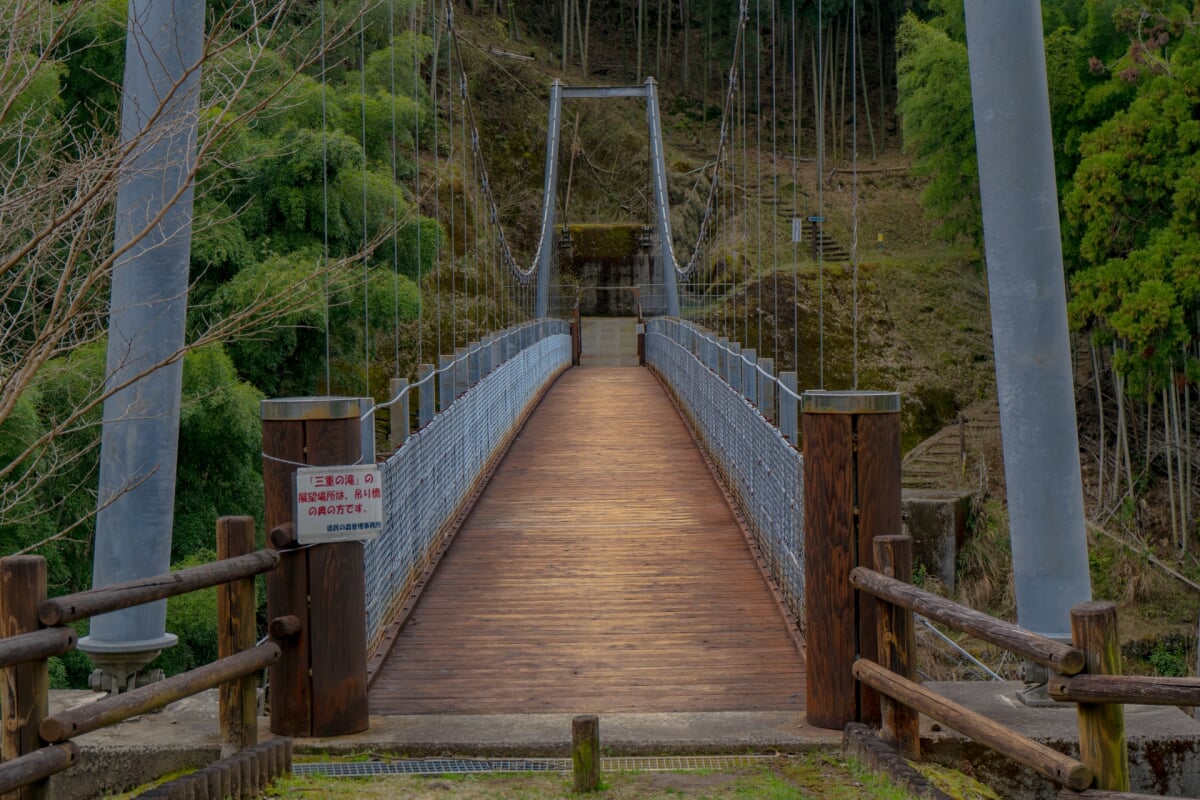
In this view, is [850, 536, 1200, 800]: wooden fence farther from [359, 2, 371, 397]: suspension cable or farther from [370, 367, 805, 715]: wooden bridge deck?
[359, 2, 371, 397]: suspension cable

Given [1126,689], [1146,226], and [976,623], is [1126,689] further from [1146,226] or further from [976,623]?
[1146,226]

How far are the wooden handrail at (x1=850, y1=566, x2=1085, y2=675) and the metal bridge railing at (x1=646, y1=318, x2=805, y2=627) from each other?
4.55 ft

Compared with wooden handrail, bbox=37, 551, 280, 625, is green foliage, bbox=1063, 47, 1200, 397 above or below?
above

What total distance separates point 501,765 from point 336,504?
1.05 meters

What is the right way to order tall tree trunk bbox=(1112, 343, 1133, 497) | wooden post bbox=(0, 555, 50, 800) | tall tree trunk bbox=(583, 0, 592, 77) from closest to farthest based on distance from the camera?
wooden post bbox=(0, 555, 50, 800)
tall tree trunk bbox=(1112, 343, 1133, 497)
tall tree trunk bbox=(583, 0, 592, 77)

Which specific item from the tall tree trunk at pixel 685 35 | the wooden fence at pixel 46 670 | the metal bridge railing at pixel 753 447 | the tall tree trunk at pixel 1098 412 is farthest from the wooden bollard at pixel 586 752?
the tall tree trunk at pixel 685 35

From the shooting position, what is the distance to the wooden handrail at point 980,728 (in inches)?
125

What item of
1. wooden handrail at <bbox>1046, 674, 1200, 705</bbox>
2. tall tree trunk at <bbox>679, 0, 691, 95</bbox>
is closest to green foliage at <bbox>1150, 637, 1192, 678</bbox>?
wooden handrail at <bbox>1046, 674, 1200, 705</bbox>

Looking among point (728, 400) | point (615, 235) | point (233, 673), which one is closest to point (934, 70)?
point (615, 235)

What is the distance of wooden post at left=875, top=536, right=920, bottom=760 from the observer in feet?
13.9

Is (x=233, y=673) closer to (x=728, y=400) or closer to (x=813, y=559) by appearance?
(x=813, y=559)

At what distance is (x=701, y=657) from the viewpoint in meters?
5.81

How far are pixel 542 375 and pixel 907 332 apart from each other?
51.1 ft

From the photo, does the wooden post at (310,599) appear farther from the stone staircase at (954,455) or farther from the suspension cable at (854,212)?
the stone staircase at (954,455)
